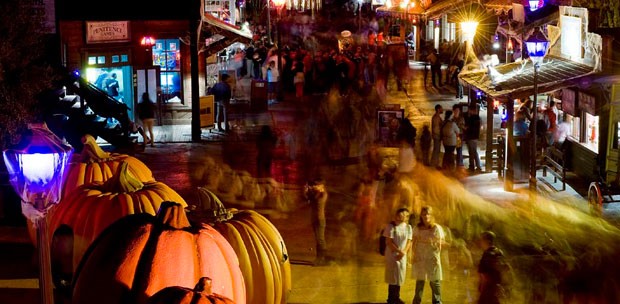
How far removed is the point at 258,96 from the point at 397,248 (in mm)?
19000

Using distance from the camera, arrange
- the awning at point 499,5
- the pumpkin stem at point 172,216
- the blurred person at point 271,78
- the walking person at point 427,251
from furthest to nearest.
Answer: the blurred person at point 271,78 → the awning at point 499,5 → the walking person at point 427,251 → the pumpkin stem at point 172,216

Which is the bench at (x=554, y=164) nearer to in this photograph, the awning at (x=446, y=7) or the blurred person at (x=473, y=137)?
the blurred person at (x=473, y=137)

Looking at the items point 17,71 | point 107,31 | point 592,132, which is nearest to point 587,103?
point 592,132

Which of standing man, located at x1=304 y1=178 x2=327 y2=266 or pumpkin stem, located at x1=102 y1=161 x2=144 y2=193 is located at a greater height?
pumpkin stem, located at x1=102 y1=161 x2=144 y2=193

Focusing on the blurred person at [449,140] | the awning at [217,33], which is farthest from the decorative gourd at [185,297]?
the awning at [217,33]

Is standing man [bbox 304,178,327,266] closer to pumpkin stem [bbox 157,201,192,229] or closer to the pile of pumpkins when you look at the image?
the pile of pumpkins

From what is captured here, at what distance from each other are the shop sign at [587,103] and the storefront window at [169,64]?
43.1ft

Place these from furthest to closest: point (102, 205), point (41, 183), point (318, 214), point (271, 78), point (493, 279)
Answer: point (271, 78) < point (318, 214) < point (102, 205) < point (493, 279) < point (41, 183)

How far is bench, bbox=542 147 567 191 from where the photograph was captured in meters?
18.1

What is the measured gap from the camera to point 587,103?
18.4 m

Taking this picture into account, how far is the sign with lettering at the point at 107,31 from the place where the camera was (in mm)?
25844

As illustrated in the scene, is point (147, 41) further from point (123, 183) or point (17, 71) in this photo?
point (123, 183)

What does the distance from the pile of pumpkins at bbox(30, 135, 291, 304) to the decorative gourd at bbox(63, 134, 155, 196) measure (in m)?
0.01

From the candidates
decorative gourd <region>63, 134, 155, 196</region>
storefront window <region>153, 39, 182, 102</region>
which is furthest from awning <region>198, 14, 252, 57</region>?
decorative gourd <region>63, 134, 155, 196</region>
